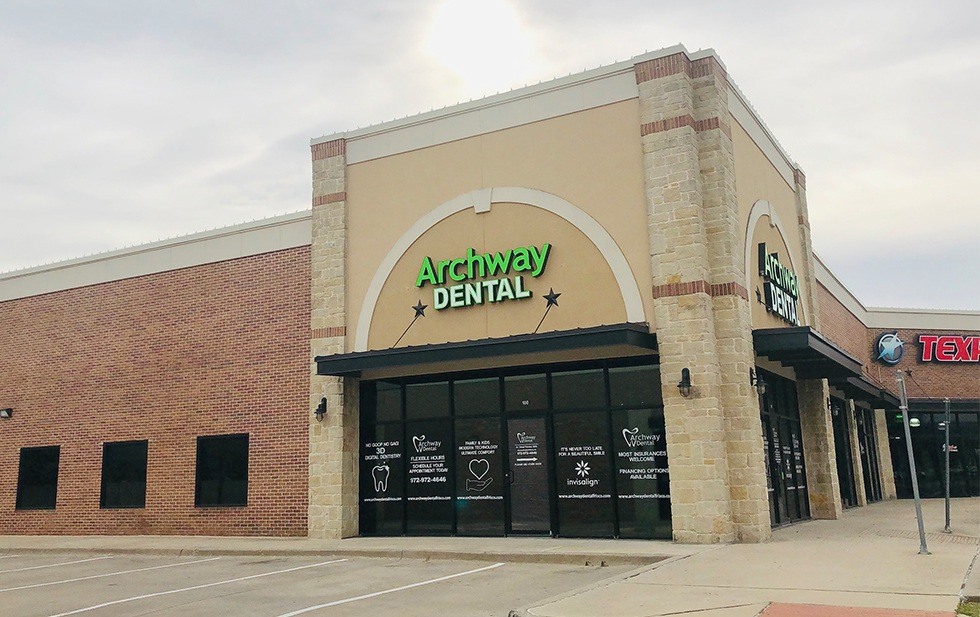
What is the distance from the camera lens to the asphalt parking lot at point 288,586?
985 cm

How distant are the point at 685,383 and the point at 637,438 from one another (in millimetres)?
1733

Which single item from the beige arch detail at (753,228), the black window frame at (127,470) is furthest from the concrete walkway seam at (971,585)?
the black window frame at (127,470)

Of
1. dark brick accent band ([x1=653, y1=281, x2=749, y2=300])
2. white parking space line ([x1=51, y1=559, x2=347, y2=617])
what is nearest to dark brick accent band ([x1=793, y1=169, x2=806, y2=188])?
dark brick accent band ([x1=653, y1=281, x2=749, y2=300])

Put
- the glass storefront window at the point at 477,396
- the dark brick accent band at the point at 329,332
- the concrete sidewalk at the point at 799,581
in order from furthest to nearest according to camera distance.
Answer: the dark brick accent band at the point at 329,332 < the glass storefront window at the point at 477,396 < the concrete sidewalk at the point at 799,581

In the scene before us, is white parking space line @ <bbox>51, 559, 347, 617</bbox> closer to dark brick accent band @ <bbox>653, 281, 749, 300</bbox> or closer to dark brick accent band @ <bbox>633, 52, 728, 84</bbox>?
dark brick accent band @ <bbox>653, 281, 749, 300</bbox>

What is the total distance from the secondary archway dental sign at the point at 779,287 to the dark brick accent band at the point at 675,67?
4.18m

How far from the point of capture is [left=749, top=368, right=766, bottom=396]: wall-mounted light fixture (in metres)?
15.5

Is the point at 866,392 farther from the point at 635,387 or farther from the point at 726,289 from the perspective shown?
the point at 635,387

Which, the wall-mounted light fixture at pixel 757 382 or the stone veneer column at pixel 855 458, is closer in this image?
the wall-mounted light fixture at pixel 757 382

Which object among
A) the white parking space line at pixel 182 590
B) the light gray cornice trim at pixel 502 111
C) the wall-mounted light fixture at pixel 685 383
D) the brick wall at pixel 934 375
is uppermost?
the light gray cornice trim at pixel 502 111

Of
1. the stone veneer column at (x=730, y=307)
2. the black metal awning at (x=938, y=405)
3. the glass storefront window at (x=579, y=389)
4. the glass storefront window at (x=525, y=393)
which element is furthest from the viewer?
the black metal awning at (x=938, y=405)

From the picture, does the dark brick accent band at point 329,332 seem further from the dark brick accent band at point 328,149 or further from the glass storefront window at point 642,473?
the glass storefront window at point 642,473

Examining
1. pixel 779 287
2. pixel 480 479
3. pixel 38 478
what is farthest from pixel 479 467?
pixel 38 478

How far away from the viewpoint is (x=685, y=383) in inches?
573
